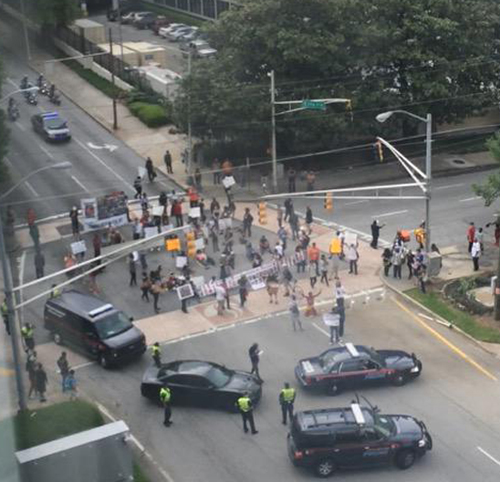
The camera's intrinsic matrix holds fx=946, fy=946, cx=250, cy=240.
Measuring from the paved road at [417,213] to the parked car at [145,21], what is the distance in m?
11.7

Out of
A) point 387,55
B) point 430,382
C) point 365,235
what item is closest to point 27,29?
point 430,382

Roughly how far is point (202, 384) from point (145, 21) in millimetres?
26019

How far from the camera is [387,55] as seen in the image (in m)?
34.5

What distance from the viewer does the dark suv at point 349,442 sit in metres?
15.9

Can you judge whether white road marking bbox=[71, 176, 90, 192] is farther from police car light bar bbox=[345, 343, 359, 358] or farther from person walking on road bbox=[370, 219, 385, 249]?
police car light bar bbox=[345, 343, 359, 358]

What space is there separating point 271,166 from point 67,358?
52.6 ft

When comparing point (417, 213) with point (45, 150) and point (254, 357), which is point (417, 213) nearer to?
point (254, 357)

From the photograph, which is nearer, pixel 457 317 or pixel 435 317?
pixel 457 317

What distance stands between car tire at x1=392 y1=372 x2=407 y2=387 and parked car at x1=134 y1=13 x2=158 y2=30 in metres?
23.7

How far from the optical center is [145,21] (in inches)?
1614

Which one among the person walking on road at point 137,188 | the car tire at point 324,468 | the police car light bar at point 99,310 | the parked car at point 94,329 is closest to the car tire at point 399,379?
the car tire at point 324,468

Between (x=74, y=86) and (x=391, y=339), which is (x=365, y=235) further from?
(x=74, y=86)

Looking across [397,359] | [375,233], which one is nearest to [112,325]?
[397,359]

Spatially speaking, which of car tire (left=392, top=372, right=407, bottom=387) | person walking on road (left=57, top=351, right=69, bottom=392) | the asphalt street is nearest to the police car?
the asphalt street
